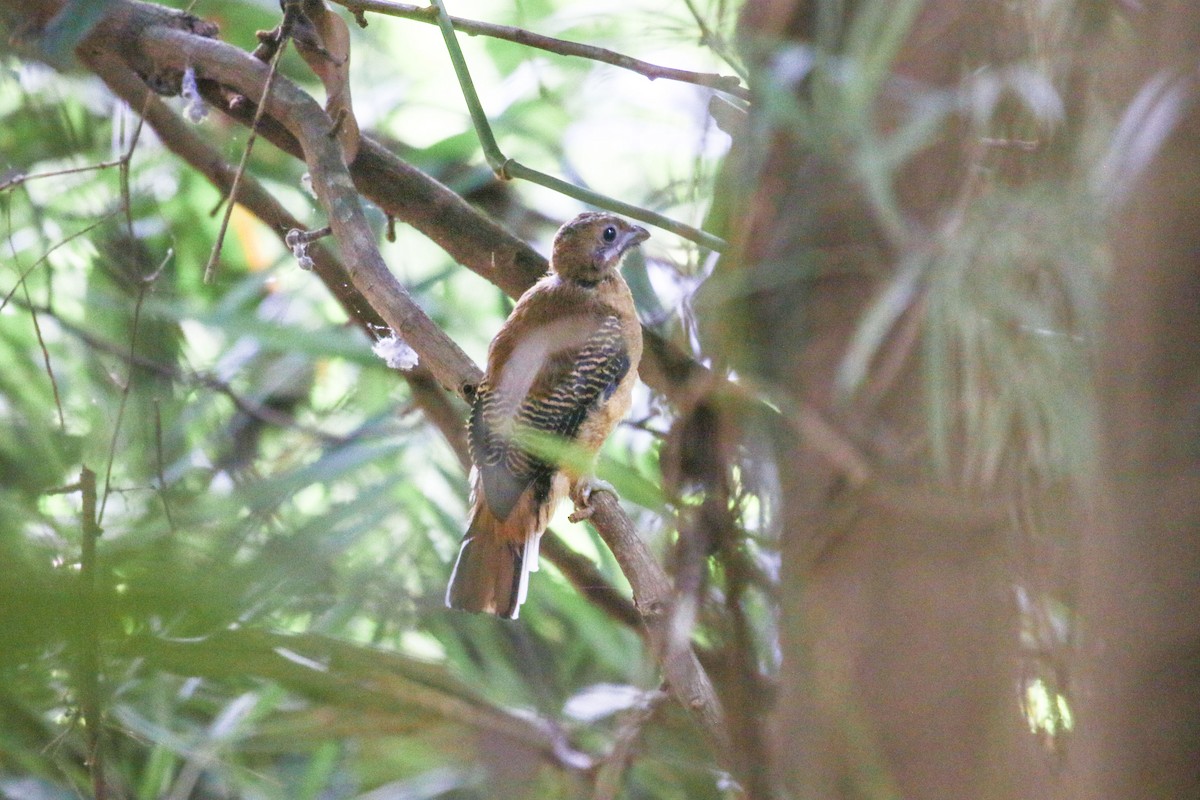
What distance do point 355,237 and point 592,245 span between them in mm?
1227

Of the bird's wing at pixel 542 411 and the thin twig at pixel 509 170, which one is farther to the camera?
the bird's wing at pixel 542 411

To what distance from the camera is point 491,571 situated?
2441 mm

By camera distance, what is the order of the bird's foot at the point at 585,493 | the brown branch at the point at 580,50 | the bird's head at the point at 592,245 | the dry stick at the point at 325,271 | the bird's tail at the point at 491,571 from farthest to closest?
the bird's head at the point at 592,245, the bird's tail at the point at 491,571, the dry stick at the point at 325,271, the bird's foot at the point at 585,493, the brown branch at the point at 580,50

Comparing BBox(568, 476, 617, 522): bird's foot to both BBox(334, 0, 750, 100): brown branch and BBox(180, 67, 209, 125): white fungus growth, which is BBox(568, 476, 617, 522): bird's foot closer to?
BBox(334, 0, 750, 100): brown branch

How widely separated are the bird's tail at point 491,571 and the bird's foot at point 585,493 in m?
0.19

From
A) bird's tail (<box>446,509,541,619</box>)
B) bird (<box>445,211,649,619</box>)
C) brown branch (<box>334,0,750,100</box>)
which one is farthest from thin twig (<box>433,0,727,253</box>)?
bird's tail (<box>446,509,541,619</box>)

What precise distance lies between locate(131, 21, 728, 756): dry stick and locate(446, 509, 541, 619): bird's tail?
522 mm

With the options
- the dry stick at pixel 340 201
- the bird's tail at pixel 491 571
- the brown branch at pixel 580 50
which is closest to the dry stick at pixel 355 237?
the dry stick at pixel 340 201

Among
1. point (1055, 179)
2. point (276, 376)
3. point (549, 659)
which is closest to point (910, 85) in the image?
point (1055, 179)

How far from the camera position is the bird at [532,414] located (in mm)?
2402

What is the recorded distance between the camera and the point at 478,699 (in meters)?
2.64

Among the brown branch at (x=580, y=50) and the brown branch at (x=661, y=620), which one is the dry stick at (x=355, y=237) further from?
the brown branch at (x=580, y=50)

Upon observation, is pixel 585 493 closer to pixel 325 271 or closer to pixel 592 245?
pixel 325 271

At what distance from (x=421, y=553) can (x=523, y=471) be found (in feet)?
1.41
